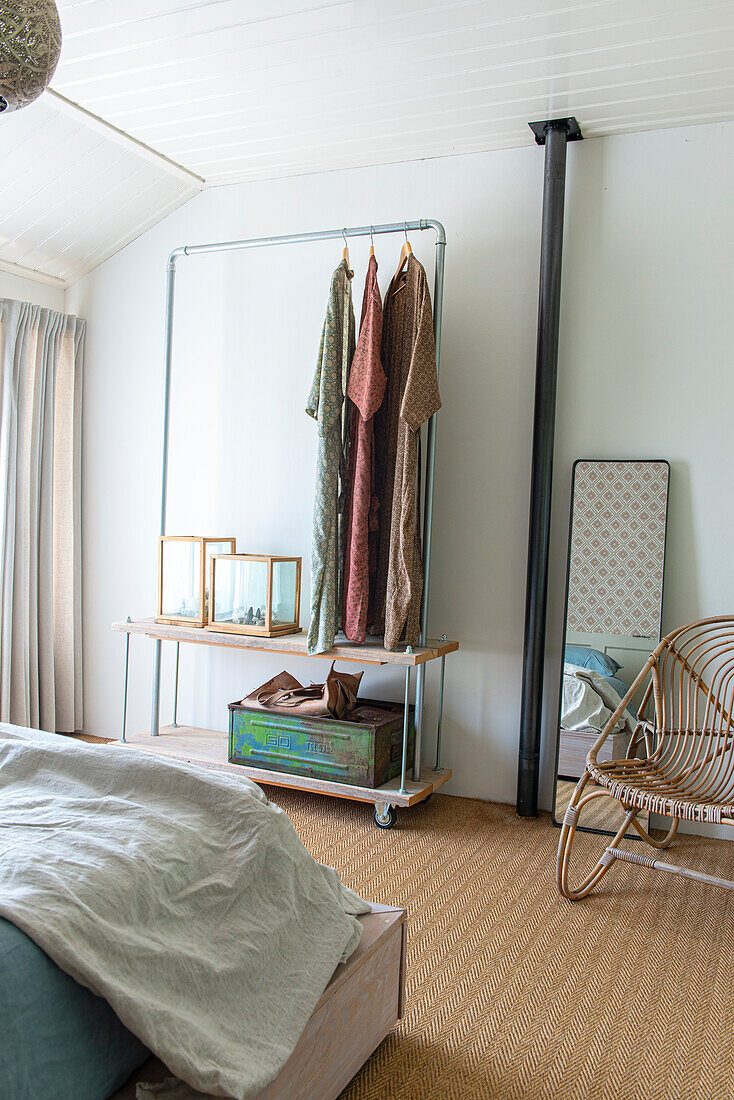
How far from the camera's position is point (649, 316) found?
317 cm

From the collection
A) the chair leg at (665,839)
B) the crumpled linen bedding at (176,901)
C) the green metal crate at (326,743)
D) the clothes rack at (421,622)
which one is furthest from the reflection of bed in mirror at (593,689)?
the crumpled linen bedding at (176,901)

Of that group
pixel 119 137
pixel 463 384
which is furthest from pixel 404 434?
pixel 119 137

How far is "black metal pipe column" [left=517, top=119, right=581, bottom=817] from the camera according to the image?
3172 mm

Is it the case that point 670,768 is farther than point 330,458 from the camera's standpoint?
No

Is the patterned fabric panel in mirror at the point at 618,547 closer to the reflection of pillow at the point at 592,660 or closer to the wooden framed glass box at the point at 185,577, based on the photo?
the reflection of pillow at the point at 592,660

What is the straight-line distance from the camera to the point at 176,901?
138cm

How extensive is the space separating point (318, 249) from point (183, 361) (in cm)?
83

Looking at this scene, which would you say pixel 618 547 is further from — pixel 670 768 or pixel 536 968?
pixel 536 968

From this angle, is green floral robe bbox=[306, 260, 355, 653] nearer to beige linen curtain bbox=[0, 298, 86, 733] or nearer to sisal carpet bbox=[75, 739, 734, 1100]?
sisal carpet bbox=[75, 739, 734, 1100]

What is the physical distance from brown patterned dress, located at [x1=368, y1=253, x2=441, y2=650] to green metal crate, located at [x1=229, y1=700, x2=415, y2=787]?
1.05 ft

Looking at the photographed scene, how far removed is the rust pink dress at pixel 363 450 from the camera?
312cm

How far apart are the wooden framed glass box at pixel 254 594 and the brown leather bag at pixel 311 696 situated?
23 centimetres

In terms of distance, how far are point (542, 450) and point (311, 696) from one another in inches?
50.6

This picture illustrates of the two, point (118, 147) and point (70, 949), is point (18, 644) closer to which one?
point (118, 147)
